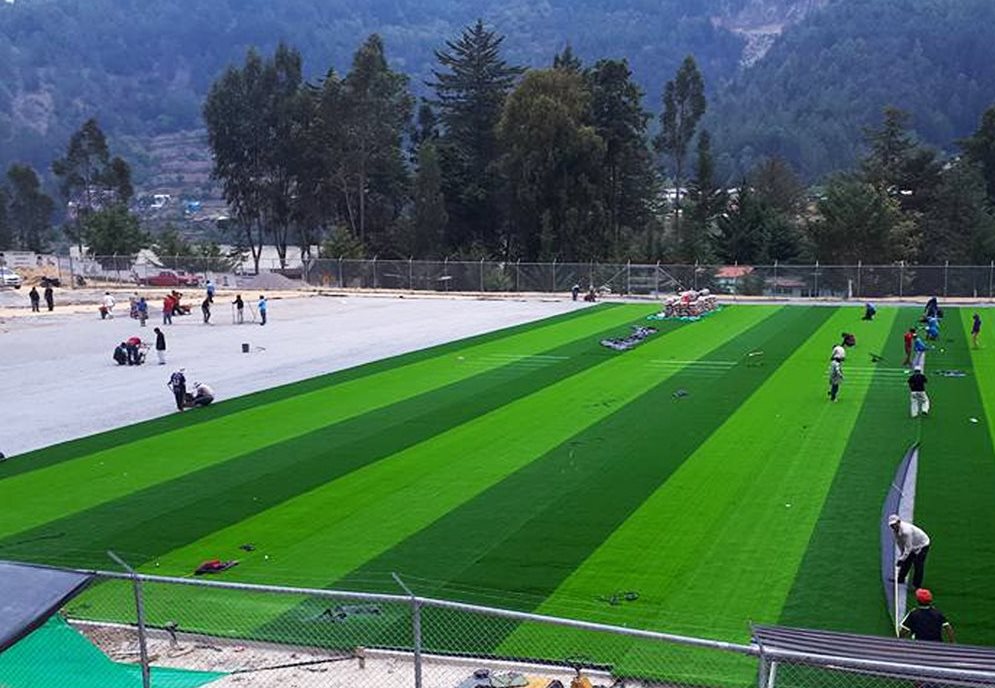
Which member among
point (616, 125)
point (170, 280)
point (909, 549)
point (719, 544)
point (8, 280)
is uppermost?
point (616, 125)

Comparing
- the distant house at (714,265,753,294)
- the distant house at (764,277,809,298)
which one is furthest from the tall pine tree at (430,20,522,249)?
the distant house at (764,277,809,298)

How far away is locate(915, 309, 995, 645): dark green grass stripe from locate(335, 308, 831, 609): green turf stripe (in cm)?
479

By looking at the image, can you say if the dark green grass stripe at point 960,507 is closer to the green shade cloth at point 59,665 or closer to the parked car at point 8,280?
the green shade cloth at point 59,665

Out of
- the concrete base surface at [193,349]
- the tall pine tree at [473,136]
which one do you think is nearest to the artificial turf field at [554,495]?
the concrete base surface at [193,349]

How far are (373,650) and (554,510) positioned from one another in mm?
6411

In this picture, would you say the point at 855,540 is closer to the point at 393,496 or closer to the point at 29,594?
the point at 393,496

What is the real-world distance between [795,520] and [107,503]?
40.2ft

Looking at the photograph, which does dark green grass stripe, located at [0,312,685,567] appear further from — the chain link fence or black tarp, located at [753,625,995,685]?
black tarp, located at [753,625,995,685]

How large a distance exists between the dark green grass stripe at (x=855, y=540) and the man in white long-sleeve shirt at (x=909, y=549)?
506mm

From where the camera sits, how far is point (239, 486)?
20484 mm

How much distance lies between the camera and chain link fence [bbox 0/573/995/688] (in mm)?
11430

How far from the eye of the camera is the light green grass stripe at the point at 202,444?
19.8m

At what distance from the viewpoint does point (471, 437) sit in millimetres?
24516

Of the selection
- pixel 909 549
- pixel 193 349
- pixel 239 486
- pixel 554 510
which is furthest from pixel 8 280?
pixel 909 549
